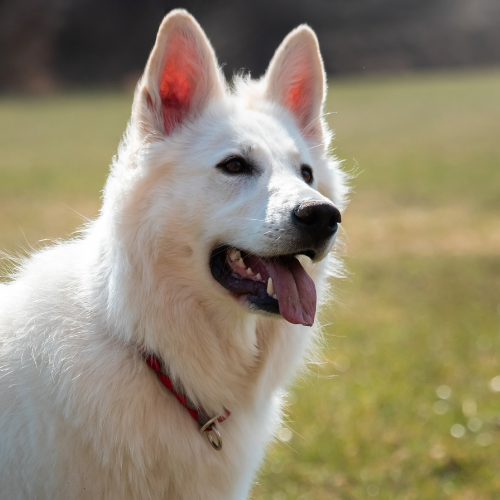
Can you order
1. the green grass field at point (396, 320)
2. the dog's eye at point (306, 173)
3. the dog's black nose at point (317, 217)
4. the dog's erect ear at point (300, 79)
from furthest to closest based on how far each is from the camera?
1. the green grass field at point (396, 320)
2. the dog's erect ear at point (300, 79)
3. the dog's eye at point (306, 173)
4. the dog's black nose at point (317, 217)

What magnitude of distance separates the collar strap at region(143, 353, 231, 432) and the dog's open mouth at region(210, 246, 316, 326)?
1.55ft

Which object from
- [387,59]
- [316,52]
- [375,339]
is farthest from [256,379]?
[387,59]

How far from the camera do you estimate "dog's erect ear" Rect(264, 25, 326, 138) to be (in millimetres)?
3266

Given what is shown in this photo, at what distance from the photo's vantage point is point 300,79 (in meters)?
3.42

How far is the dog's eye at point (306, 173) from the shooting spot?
10.4 ft

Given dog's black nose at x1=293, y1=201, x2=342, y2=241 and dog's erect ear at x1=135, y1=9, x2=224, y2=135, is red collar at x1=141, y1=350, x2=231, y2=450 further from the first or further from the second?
dog's erect ear at x1=135, y1=9, x2=224, y2=135

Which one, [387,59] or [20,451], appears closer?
[20,451]

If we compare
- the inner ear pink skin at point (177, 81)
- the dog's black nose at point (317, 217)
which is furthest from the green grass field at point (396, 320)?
the dog's black nose at point (317, 217)

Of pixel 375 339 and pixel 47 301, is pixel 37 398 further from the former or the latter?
pixel 375 339

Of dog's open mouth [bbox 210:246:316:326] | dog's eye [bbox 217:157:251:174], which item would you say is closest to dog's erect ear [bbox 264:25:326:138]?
dog's eye [bbox 217:157:251:174]

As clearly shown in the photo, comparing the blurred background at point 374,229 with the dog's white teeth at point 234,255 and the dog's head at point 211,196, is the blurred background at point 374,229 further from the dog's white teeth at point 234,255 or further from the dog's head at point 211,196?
the dog's white teeth at point 234,255

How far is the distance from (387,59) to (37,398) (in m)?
51.2

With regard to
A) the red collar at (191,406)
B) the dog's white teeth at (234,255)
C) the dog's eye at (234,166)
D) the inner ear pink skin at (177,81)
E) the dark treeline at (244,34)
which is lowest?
the dark treeline at (244,34)

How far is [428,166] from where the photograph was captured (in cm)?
1734
